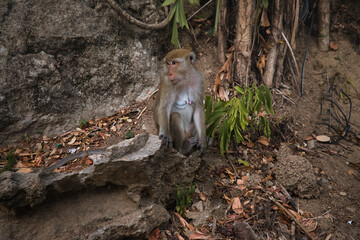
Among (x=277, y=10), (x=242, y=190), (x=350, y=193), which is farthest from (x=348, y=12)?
(x=242, y=190)

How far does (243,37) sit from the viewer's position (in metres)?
Result: 4.64

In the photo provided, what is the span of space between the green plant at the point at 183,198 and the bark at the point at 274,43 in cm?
252

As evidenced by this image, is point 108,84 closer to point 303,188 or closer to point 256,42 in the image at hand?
point 256,42

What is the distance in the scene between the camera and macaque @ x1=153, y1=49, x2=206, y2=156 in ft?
11.4

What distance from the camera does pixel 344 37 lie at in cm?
547

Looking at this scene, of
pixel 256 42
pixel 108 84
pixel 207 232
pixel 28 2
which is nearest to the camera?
pixel 207 232

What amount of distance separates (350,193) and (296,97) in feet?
6.10

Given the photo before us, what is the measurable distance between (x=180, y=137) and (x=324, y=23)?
3478 millimetres

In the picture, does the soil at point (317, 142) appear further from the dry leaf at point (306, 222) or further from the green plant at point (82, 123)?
the green plant at point (82, 123)

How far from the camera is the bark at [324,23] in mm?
5238

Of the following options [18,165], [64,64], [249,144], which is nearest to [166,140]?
[249,144]

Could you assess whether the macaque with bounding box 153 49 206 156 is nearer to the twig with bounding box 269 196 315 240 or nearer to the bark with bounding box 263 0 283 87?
the twig with bounding box 269 196 315 240

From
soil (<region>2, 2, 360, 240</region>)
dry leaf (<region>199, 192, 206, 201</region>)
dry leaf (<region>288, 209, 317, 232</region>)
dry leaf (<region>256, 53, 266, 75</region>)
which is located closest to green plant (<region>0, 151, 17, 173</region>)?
soil (<region>2, 2, 360, 240</region>)

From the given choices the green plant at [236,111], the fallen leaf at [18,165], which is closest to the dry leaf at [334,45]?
the green plant at [236,111]
